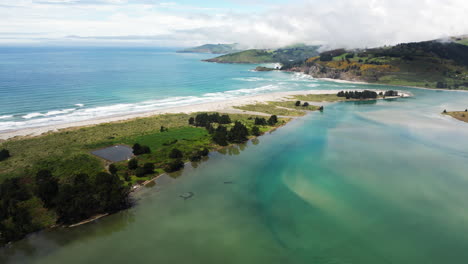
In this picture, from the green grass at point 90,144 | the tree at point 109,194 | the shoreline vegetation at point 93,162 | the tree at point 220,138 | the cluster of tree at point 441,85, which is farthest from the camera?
the cluster of tree at point 441,85

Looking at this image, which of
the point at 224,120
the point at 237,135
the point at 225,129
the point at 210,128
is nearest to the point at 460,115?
the point at 224,120

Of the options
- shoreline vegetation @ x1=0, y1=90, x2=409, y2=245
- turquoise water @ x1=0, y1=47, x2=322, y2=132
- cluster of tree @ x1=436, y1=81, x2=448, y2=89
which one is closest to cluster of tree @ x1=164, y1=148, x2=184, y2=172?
shoreline vegetation @ x1=0, y1=90, x2=409, y2=245

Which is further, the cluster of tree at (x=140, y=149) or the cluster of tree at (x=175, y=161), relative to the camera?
the cluster of tree at (x=140, y=149)

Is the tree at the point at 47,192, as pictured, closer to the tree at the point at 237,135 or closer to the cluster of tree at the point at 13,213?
the cluster of tree at the point at 13,213

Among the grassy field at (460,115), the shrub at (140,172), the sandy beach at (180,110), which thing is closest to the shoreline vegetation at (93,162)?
the shrub at (140,172)

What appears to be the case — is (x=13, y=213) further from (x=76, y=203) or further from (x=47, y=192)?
(x=76, y=203)

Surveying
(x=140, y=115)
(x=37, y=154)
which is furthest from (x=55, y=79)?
(x=37, y=154)

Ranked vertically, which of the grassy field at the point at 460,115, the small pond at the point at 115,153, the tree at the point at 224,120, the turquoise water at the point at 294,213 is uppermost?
the tree at the point at 224,120
